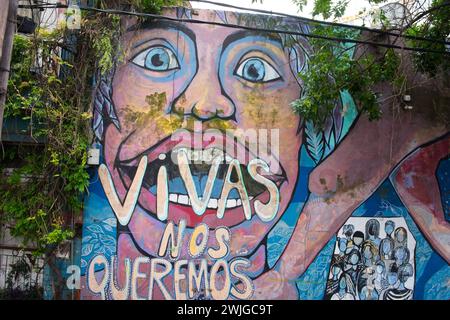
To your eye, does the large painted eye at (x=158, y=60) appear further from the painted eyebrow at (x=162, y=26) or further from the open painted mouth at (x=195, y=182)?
the open painted mouth at (x=195, y=182)

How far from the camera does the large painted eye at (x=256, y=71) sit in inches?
321

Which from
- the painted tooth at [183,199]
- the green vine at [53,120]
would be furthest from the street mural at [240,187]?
the green vine at [53,120]

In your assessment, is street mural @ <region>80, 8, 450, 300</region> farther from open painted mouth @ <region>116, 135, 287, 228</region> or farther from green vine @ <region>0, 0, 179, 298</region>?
green vine @ <region>0, 0, 179, 298</region>

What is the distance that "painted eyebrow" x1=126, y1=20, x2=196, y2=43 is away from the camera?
8070mm

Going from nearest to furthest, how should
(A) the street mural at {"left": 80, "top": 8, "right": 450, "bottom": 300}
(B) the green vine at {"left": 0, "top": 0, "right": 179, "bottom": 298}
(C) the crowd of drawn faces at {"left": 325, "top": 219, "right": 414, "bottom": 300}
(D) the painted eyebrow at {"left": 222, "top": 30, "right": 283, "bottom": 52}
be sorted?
(B) the green vine at {"left": 0, "top": 0, "right": 179, "bottom": 298} → (A) the street mural at {"left": 80, "top": 8, "right": 450, "bottom": 300} → (C) the crowd of drawn faces at {"left": 325, "top": 219, "right": 414, "bottom": 300} → (D) the painted eyebrow at {"left": 222, "top": 30, "right": 283, "bottom": 52}

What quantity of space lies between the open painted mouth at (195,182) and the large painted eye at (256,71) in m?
1.24

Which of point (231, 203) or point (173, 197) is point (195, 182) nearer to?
point (173, 197)

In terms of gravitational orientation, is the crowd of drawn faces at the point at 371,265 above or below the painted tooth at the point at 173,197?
below

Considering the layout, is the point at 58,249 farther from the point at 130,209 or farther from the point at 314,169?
the point at 314,169

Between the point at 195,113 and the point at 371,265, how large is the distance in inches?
148

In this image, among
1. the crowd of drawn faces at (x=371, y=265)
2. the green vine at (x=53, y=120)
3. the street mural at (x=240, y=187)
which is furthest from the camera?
the crowd of drawn faces at (x=371, y=265)

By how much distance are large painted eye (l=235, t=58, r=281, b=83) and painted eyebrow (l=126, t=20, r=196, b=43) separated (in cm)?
91

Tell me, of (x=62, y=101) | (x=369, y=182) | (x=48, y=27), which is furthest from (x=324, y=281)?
(x=48, y=27)

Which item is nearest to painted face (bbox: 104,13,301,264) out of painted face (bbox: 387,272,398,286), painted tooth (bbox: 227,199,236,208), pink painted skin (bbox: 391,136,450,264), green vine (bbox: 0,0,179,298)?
painted tooth (bbox: 227,199,236,208)
